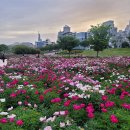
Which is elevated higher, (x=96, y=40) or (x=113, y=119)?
(x=96, y=40)

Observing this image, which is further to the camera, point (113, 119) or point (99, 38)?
point (99, 38)

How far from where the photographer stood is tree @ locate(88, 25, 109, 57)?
129 ft

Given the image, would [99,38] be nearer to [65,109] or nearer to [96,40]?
[96,40]

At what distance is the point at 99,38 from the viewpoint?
4103 cm

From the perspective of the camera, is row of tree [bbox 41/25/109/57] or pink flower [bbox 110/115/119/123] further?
row of tree [bbox 41/25/109/57]

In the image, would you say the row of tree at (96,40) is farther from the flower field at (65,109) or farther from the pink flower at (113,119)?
the pink flower at (113,119)

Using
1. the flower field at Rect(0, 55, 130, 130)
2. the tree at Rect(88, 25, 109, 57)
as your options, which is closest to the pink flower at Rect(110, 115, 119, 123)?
the flower field at Rect(0, 55, 130, 130)

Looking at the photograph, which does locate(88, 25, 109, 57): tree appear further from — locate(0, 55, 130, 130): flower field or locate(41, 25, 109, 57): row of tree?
locate(0, 55, 130, 130): flower field

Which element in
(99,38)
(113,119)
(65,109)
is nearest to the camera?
(113,119)

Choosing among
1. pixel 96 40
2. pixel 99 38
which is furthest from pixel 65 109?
pixel 99 38

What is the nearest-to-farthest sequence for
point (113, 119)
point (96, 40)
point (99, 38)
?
point (113, 119)
point (96, 40)
point (99, 38)

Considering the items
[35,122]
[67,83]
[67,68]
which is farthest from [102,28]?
[35,122]

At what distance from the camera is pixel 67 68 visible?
14.6m

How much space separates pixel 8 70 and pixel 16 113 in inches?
378
